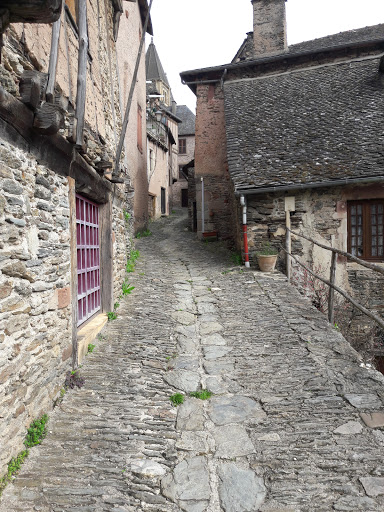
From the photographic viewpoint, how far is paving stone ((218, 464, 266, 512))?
2.24m

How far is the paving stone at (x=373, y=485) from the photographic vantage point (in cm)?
226

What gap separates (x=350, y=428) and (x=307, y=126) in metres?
8.72

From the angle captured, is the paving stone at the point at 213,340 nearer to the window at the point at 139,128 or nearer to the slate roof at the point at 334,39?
the window at the point at 139,128

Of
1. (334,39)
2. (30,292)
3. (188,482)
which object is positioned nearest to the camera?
(188,482)

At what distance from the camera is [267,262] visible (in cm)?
835

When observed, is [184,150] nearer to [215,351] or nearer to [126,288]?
[126,288]

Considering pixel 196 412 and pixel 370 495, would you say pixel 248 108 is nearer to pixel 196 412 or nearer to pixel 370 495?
pixel 196 412

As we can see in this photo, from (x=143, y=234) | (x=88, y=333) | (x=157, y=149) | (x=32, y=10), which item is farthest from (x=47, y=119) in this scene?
(x=157, y=149)

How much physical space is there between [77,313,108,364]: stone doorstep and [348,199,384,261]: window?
608 centimetres

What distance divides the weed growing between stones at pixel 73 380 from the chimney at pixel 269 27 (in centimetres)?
1390

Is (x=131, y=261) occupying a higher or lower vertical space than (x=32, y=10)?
lower

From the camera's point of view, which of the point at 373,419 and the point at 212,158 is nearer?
the point at 373,419

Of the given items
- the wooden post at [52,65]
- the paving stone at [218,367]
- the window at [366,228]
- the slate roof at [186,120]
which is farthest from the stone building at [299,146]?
the slate roof at [186,120]

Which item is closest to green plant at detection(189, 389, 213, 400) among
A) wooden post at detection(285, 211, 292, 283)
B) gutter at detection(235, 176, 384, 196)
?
wooden post at detection(285, 211, 292, 283)
